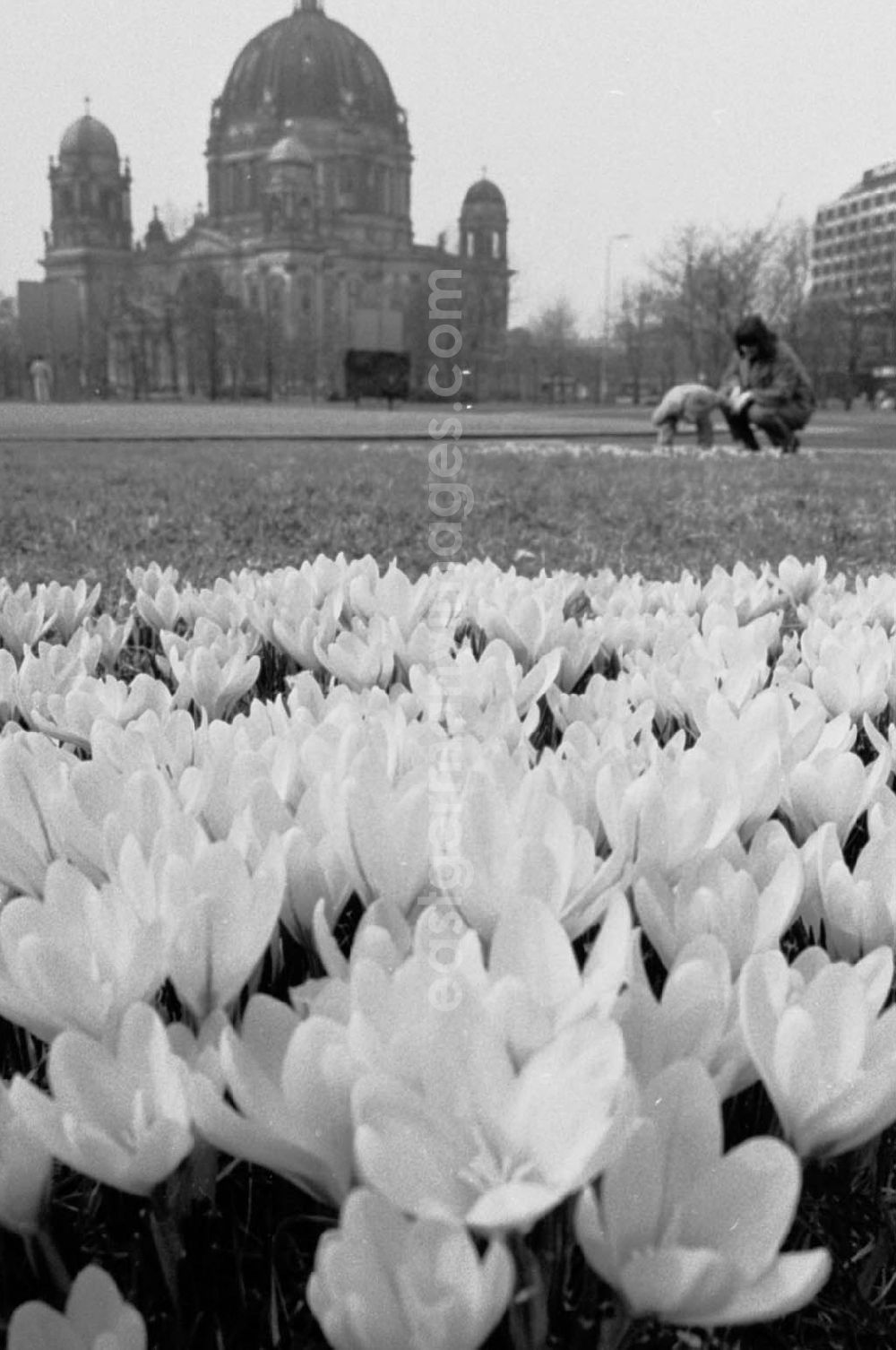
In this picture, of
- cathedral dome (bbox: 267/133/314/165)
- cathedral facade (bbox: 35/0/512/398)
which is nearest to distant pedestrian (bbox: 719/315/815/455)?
cathedral facade (bbox: 35/0/512/398)

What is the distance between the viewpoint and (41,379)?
3.96m

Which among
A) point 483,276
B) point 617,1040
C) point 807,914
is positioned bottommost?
point 807,914

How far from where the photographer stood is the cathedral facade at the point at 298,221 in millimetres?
1502

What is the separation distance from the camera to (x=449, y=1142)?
0.75m

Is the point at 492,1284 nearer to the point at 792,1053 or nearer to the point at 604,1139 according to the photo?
the point at 604,1139

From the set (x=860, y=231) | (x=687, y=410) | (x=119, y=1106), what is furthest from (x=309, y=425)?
(x=119, y=1106)

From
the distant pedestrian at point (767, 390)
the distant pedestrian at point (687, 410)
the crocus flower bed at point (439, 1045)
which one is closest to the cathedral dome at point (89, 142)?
the crocus flower bed at point (439, 1045)

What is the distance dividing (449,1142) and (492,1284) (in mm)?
122

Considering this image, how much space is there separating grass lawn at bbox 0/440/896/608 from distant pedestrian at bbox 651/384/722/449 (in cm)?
546

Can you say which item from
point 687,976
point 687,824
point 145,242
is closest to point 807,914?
point 687,824

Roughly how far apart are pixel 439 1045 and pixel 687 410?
16834mm

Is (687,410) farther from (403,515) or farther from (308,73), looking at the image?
(308,73)

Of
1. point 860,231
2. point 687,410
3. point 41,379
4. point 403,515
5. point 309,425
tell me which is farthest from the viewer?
point 687,410

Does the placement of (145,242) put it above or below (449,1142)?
above
